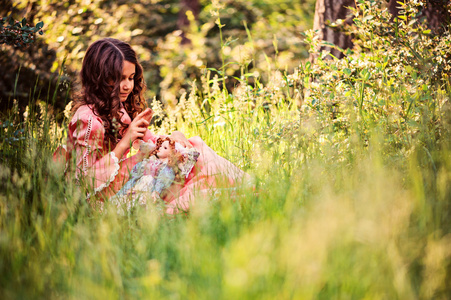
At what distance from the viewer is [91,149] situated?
2434mm

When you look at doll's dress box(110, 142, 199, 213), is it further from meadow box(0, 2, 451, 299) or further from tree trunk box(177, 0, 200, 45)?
tree trunk box(177, 0, 200, 45)

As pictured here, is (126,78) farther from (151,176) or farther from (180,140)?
(151,176)

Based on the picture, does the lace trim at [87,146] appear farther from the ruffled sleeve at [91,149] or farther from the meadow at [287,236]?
the meadow at [287,236]

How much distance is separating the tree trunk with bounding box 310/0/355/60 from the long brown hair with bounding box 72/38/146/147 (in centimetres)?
205

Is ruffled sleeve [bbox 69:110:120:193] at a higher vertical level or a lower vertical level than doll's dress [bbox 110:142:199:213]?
higher

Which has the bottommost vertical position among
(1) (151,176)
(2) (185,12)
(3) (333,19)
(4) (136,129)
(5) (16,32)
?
(1) (151,176)

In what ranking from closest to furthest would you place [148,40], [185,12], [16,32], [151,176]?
1. [151,176]
2. [16,32]
3. [148,40]
4. [185,12]

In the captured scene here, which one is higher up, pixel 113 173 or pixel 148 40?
pixel 148 40

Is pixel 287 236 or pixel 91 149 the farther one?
pixel 91 149

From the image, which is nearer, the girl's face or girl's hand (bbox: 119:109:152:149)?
girl's hand (bbox: 119:109:152:149)

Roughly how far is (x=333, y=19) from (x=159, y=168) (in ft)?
8.52

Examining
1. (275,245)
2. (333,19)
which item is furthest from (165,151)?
(333,19)

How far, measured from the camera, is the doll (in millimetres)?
2293

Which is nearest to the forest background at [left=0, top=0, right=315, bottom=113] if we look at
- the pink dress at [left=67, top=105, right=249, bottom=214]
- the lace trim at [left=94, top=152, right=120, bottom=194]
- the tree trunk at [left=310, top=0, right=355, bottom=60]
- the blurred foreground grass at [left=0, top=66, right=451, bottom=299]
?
the tree trunk at [left=310, top=0, right=355, bottom=60]
